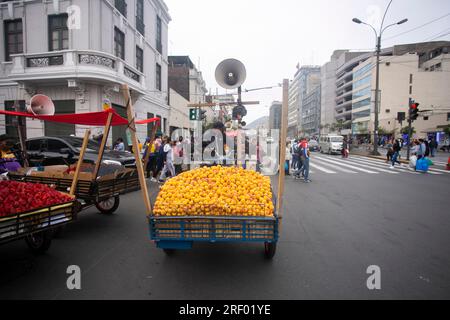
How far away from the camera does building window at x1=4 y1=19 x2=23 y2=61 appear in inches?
604

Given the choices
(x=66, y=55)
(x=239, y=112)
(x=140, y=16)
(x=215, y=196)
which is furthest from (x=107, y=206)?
(x=140, y=16)

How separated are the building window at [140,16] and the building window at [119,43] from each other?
265cm

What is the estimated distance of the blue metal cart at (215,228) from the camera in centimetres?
307

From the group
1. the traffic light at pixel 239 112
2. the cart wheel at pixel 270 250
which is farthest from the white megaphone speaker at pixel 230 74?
the cart wheel at pixel 270 250

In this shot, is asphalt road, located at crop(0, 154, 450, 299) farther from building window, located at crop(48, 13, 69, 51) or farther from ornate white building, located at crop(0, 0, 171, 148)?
building window, located at crop(48, 13, 69, 51)

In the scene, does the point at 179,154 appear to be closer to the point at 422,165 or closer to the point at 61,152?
the point at 61,152

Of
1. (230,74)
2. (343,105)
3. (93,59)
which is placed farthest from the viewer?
(343,105)

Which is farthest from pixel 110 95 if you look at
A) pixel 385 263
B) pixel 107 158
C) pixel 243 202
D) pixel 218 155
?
pixel 385 263

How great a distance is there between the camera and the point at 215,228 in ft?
10.1

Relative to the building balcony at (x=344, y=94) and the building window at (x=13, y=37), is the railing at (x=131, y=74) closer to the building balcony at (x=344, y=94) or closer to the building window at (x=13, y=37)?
the building window at (x=13, y=37)

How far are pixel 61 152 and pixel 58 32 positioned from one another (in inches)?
365

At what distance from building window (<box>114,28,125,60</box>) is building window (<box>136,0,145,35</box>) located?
8.69 feet
